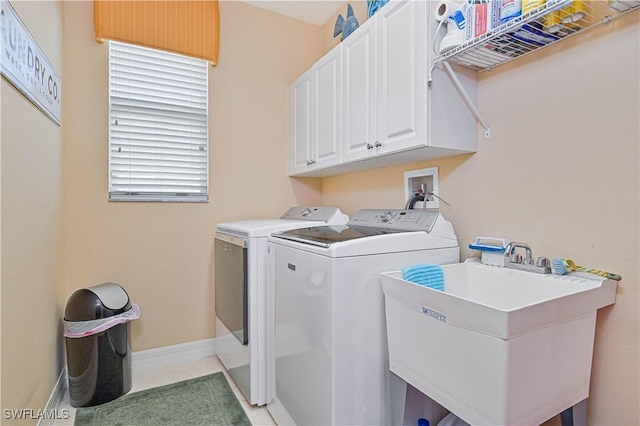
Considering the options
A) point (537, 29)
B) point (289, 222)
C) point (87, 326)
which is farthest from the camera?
point (289, 222)

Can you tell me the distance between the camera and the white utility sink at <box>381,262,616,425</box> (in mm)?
898

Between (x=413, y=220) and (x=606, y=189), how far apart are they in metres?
0.75

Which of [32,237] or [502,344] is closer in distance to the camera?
[502,344]

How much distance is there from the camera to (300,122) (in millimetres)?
2625

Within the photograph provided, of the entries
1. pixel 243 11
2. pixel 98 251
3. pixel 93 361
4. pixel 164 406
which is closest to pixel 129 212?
pixel 98 251

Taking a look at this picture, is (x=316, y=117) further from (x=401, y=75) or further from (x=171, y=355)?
(x=171, y=355)

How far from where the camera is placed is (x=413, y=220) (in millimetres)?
1690

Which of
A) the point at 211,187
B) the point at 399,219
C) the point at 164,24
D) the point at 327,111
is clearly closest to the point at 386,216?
the point at 399,219

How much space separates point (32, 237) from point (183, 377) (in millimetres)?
1277

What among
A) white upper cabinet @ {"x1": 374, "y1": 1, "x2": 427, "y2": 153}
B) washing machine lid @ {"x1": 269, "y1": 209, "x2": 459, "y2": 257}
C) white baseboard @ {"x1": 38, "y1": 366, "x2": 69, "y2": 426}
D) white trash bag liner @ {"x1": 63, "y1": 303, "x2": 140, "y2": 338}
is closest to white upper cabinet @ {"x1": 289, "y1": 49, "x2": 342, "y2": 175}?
white upper cabinet @ {"x1": 374, "y1": 1, "x2": 427, "y2": 153}

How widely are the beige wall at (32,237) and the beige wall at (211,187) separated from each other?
15cm

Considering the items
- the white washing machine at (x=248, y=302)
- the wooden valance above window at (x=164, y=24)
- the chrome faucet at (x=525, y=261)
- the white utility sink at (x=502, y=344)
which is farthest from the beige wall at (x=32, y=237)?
the chrome faucet at (x=525, y=261)

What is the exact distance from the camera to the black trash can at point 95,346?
6.16ft

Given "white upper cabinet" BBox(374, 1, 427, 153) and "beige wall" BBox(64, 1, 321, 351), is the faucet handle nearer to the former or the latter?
"white upper cabinet" BBox(374, 1, 427, 153)
